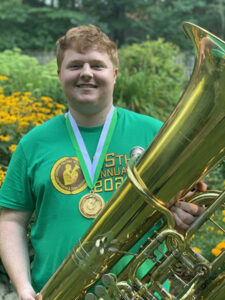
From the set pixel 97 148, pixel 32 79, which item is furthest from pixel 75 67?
pixel 32 79

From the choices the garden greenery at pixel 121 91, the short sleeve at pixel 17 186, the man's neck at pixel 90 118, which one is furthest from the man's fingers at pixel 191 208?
the garden greenery at pixel 121 91

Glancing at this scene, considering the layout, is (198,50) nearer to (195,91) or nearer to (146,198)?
(195,91)

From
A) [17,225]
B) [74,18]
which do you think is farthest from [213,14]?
[17,225]

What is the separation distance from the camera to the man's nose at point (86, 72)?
6.70ft

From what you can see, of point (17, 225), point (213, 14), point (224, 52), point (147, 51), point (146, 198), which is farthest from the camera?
point (213, 14)

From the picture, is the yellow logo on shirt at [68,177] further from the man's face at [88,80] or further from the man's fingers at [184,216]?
the man's fingers at [184,216]

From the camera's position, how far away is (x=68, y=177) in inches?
82.4

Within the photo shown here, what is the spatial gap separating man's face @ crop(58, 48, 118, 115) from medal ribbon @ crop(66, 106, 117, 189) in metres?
0.08

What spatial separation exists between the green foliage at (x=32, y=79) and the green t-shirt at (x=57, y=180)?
3.98 meters

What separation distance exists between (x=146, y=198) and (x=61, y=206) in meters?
0.48

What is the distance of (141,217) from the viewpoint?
1.81 metres

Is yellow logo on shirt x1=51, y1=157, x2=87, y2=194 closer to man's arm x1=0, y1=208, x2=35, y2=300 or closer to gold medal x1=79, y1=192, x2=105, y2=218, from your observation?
gold medal x1=79, y1=192, x2=105, y2=218

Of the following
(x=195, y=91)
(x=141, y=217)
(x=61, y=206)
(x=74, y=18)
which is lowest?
(x=74, y=18)

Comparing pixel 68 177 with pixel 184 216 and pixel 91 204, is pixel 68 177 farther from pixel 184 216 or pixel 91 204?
pixel 184 216
